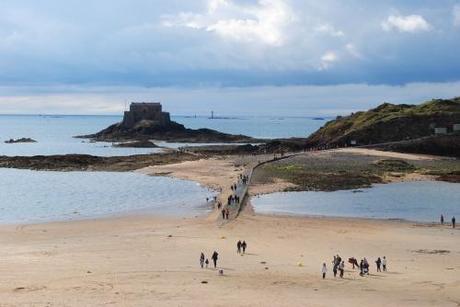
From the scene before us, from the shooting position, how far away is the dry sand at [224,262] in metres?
22.0

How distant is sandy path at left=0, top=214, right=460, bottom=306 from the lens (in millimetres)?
21953

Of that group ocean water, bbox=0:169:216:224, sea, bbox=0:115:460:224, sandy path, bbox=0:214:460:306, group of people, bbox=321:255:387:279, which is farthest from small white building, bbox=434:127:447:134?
group of people, bbox=321:255:387:279

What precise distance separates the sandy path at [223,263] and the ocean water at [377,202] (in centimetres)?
396

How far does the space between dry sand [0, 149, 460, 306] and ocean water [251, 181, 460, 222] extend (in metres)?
3.48

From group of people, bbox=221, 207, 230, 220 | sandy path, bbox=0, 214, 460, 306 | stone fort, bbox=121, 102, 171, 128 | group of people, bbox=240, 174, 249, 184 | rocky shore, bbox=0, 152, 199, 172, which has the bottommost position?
sandy path, bbox=0, 214, 460, 306

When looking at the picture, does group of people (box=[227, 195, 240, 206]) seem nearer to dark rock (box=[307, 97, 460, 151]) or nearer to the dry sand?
the dry sand

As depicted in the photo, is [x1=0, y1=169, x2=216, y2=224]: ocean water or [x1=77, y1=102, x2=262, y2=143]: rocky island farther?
[x1=77, y1=102, x2=262, y2=143]: rocky island

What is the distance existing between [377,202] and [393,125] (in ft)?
181

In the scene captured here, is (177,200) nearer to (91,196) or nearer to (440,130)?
(91,196)

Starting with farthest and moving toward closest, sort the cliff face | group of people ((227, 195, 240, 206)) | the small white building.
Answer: the cliff face < the small white building < group of people ((227, 195, 240, 206))

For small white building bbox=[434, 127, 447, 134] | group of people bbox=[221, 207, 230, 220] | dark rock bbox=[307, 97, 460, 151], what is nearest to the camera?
group of people bbox=[221, 207, 230, 220]

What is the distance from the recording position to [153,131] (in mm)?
152000

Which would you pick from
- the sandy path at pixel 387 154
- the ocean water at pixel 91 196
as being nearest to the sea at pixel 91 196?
the ocean water at pixel 91 196

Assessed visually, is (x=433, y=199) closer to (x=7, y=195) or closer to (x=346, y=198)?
(x=346, y=198)
